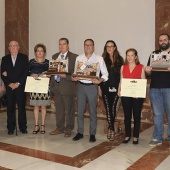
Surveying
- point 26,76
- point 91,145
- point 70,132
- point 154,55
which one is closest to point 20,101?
point 26,76

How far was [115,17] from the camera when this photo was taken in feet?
24.7

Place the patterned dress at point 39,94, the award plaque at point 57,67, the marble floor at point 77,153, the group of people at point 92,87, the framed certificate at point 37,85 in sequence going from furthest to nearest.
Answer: the patterned dress at point 39,94, the framed certificate at point 37,85, the award plaque at point 57,67, the group of people at point 92,87, the marble floor at point 77,153

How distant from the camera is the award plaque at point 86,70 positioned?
15.0ft

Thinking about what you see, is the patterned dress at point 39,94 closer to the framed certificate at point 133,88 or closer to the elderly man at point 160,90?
the framed certificate at point 133,88

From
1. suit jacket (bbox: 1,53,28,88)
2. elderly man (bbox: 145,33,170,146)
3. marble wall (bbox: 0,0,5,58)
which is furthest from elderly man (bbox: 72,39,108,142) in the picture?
marble wall (bbox: 0,0,5,58)

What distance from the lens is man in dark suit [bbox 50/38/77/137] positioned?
16.7ft

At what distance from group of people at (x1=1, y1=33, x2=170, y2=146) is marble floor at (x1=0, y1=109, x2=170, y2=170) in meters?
0.20

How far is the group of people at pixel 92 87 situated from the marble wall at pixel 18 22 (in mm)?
3446

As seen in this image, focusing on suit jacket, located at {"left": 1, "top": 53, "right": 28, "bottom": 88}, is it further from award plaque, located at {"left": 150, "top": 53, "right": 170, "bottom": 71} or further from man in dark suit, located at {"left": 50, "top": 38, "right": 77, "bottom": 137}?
award plaque, located at {"left": 150, "top": 53, "right": 170, "bottom": 71}

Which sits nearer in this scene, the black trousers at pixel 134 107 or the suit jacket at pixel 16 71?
the black trousers at pixel 134 107

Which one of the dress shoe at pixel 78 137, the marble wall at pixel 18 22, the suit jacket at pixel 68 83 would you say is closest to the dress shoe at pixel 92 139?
the dress shoe at pixel 78 137

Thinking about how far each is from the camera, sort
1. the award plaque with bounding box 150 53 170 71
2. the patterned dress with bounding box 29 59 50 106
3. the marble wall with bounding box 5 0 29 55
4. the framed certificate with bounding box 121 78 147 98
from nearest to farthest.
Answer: the award plaque with bounding box 150 53 170 71 < the framed certificate with bounding box 121 78 147 98 < the patterned dress with bounding box 29 59 50 106 < the marble wall with bounding box 5 0 29 55

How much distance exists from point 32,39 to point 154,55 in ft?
16.9

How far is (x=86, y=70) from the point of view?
465 centimetres
